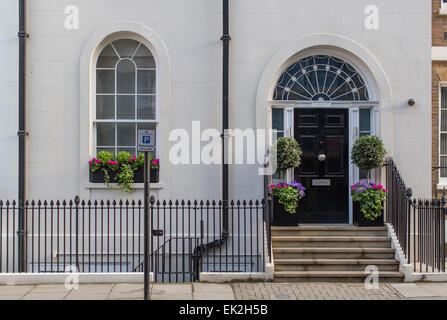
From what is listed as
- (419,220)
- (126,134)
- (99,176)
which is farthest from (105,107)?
(419,220)

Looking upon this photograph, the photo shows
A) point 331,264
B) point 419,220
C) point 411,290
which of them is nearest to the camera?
point 411,290

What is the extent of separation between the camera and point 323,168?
10.1 m

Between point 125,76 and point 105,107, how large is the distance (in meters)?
0.74

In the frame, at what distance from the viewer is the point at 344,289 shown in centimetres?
801

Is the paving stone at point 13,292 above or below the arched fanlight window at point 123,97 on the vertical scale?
below

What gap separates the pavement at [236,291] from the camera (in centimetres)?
750

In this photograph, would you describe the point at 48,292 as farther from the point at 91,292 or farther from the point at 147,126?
the point at 147,126

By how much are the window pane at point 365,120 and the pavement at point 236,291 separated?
128 inches

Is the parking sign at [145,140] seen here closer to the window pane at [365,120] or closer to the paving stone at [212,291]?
the paving stone at [212,291]

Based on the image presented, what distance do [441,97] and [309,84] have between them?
277 cm

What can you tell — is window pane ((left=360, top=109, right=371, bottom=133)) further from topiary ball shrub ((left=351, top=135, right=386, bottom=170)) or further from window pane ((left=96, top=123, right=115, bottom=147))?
window pane ((left=96, top=123, right=115, bottom=147))

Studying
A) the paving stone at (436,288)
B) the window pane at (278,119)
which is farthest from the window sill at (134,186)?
the paving stone at (436,288)

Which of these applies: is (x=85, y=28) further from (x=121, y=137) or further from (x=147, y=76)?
(x=121, y=137)

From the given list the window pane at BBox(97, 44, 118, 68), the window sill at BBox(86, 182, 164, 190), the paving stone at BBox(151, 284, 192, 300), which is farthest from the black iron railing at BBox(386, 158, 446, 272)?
the window pane at BBox(97, 44, 118, 68)
